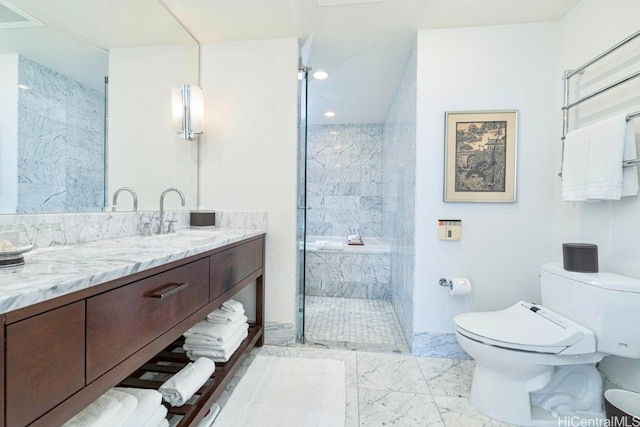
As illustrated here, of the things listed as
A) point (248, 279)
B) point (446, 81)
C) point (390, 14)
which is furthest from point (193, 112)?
point (446, 81)

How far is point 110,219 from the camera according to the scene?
1.41 m

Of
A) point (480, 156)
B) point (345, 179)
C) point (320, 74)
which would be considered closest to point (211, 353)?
point (480, 156)

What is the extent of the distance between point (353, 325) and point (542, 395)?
1.31 m

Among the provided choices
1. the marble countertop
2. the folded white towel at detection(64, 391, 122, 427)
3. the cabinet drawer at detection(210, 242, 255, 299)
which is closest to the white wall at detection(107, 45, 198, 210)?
the marble countertop

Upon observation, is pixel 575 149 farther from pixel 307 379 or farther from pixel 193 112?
pixel 193 112

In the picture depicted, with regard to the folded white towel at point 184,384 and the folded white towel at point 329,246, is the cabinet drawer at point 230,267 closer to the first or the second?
the folded white towel at point 184,384

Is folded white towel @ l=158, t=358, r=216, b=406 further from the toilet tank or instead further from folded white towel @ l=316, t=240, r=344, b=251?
folded white towel @ l=316, t=240, r=344, b=251

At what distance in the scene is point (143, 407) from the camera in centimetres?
96

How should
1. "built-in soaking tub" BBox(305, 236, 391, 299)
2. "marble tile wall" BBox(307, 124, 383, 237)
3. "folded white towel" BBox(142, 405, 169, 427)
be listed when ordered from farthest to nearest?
"marble tile wall" BBox(307, 124, 383, 237) < "built-in soaking tub" BBox(305, 236, 391, 299) < "folded white towel" BBox(142, 405, 169, 427)

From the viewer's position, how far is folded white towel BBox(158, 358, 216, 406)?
116 cm

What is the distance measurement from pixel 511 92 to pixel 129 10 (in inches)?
94.3

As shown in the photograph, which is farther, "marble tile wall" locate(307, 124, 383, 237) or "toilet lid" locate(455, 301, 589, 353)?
"marble tile wall" locate(307, 124, 383, 237)

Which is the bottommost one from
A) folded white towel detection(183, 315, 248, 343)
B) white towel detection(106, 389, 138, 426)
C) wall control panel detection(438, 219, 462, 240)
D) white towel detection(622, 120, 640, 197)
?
folded white towel detection(183, 315, 248, 343)

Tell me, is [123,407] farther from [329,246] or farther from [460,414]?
[329,246]
